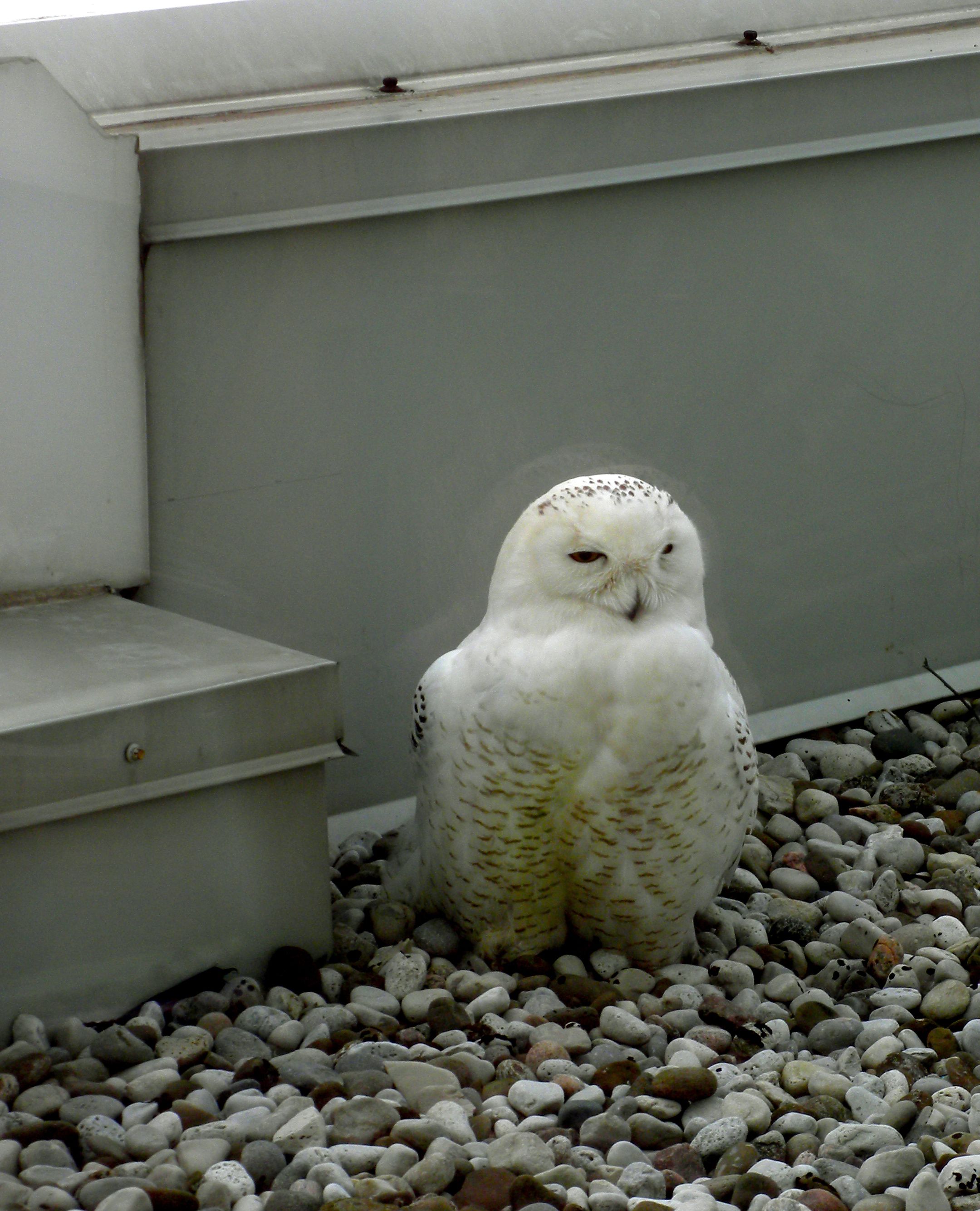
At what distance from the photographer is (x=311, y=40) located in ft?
10.4

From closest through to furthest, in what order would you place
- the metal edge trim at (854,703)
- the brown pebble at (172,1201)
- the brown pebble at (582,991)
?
the brown pebble at (172,1201) < the brown pebble at (582,991) < the metal edge trim at (854,703)

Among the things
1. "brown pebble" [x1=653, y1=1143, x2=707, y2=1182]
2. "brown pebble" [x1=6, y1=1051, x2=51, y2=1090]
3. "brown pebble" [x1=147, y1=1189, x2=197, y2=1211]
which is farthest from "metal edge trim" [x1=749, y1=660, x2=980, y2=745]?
"brown pebble" [x1=147, y1=1189, x2=197, y2=1211]

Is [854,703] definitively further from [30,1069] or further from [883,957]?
[30,1069]

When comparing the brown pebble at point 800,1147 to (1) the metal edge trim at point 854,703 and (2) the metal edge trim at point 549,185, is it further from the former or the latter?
(2) the metal edge trim at point 549,185

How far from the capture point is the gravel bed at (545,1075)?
1.99 metres

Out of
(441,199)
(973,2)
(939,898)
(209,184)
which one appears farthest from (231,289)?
(973,2)

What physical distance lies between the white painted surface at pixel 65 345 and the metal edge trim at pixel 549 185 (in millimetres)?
123

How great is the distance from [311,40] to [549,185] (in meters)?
0.56

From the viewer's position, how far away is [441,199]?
10.4 feet

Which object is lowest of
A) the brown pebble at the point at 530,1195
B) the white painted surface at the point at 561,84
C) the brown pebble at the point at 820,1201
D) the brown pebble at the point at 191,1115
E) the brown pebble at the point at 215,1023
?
the brown pebble at the point at 820,1201

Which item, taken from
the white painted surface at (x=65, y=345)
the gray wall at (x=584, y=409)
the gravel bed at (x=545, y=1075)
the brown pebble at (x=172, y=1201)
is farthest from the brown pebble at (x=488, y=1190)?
the white painted surface at (x=65, y=345)

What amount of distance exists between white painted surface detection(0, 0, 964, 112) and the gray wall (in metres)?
0.33

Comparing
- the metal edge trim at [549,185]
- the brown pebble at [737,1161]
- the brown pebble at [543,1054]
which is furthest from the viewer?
the metal edge trim at [549,185]

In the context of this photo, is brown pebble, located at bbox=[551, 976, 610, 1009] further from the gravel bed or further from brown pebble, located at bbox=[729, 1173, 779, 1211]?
brown pebble, located at bbox=[729, 1173, 779, 1211]
